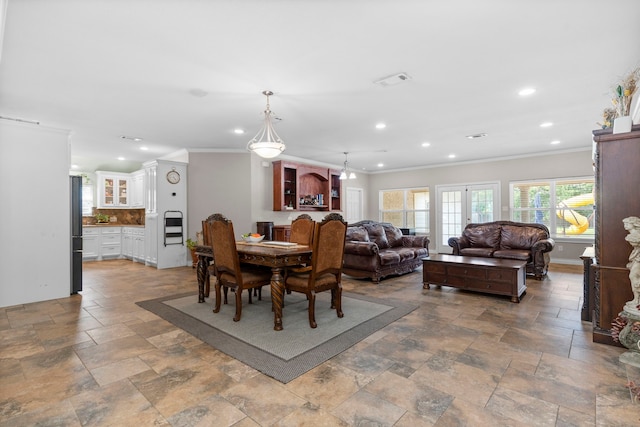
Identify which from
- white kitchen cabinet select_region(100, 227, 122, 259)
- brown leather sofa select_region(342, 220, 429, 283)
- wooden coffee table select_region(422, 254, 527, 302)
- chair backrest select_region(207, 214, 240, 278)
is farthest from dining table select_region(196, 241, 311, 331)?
white kitchen cabinet select_region(100, 227, 122, 259)

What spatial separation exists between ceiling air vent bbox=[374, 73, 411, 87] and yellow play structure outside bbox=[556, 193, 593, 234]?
6131 mm

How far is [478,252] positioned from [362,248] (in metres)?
2.42

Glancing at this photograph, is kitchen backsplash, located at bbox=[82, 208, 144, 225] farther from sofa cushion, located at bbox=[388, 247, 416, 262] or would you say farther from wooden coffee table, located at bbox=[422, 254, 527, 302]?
wooden coffee table, located at bbox=[422, 254, 527, 302]

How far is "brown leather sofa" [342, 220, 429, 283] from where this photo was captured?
523 centimetres

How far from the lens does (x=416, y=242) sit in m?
6.49

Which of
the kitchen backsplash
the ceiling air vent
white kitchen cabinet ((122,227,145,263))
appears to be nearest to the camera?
the ceiling air vent

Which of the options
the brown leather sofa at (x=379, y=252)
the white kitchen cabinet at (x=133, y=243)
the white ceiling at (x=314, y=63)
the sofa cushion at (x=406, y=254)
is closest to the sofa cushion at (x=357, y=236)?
the brown leather sofa at (x=379, y=252)

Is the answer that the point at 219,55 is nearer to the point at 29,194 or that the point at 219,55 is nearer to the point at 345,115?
the point at 345,115

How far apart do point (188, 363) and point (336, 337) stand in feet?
4.16

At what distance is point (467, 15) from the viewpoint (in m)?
2.22

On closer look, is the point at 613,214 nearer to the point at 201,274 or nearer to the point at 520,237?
the point at 520,237

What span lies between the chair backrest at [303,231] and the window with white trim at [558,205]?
19.7 feet

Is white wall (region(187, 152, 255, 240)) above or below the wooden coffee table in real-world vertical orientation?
above

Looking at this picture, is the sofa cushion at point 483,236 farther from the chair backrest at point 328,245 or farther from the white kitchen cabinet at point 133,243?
the white kitchen cabinet at point 133,243
